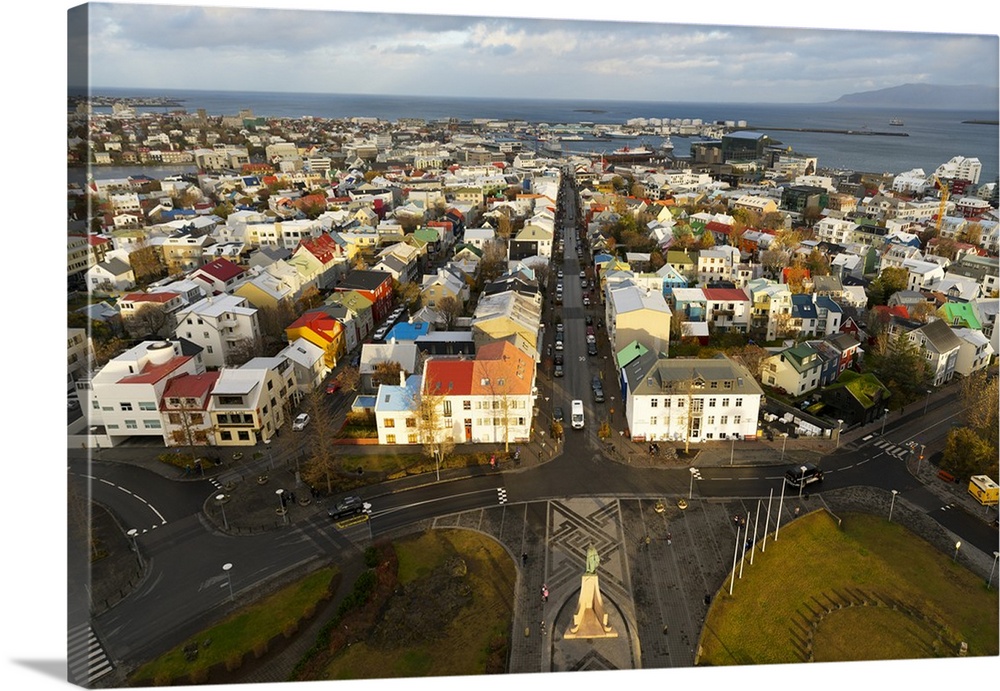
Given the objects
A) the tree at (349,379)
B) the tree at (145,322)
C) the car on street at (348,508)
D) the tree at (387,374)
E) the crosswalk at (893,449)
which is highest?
the tree at (145,322)

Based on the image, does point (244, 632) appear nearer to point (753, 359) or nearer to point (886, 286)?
point (753, 359)

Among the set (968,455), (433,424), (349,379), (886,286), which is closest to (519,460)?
(433,424)

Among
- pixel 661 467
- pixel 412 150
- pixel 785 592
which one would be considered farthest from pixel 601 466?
pixel 412 150

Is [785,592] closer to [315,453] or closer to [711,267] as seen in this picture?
[315,453]

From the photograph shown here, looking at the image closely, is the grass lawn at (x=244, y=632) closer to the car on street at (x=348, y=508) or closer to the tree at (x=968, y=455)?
the car on street at (x=348, y=508)

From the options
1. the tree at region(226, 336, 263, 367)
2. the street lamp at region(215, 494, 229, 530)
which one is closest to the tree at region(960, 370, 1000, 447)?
the street lamp at region(215, 494, 229, 530)

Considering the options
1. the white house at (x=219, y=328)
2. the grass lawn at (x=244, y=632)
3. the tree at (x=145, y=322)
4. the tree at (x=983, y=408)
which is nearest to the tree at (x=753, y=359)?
the tree at (x=983, y=408)
